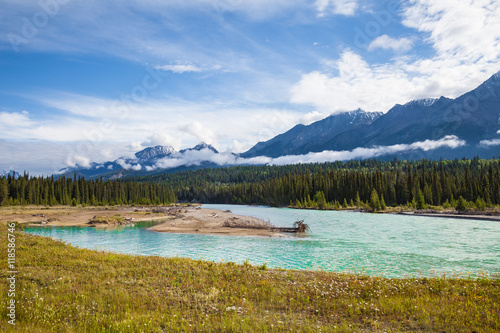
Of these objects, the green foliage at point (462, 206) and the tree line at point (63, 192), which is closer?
the green foliage at point (462, 206)

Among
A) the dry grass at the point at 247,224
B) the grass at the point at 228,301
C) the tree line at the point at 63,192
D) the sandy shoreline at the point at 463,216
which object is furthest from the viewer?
the tree line at the point at 63,192

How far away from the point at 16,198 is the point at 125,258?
457 ft

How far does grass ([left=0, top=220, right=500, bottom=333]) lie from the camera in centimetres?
1157

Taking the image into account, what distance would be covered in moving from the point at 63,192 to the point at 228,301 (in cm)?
15356

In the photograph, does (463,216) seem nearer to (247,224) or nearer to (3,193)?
(247,224)

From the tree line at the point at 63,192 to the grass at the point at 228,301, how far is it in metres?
132

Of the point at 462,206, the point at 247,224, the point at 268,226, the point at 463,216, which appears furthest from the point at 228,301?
the point at 462,206

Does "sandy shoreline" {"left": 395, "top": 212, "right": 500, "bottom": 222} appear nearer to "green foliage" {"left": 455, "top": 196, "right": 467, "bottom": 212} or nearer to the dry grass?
"green foliage" {"left": 455, "top": 196, "right": 467, "bottom": 212}

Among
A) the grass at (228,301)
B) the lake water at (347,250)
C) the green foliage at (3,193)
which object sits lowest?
the lake water at (347,250)

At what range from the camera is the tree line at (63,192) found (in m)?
128

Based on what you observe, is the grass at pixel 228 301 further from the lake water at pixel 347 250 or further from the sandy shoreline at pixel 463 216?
the sandy shoreline at pixel 463 216

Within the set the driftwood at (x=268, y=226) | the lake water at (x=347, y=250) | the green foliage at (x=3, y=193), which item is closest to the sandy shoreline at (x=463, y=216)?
the lake water at (x=347, y=250)

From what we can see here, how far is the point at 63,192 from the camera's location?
460ft

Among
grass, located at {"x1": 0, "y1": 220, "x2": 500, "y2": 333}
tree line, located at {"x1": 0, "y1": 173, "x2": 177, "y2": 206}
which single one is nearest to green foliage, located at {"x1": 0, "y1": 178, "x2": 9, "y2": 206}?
tree line, located at {"x1": 0, "y1": 173, "x2": 177, "y2": 206}
